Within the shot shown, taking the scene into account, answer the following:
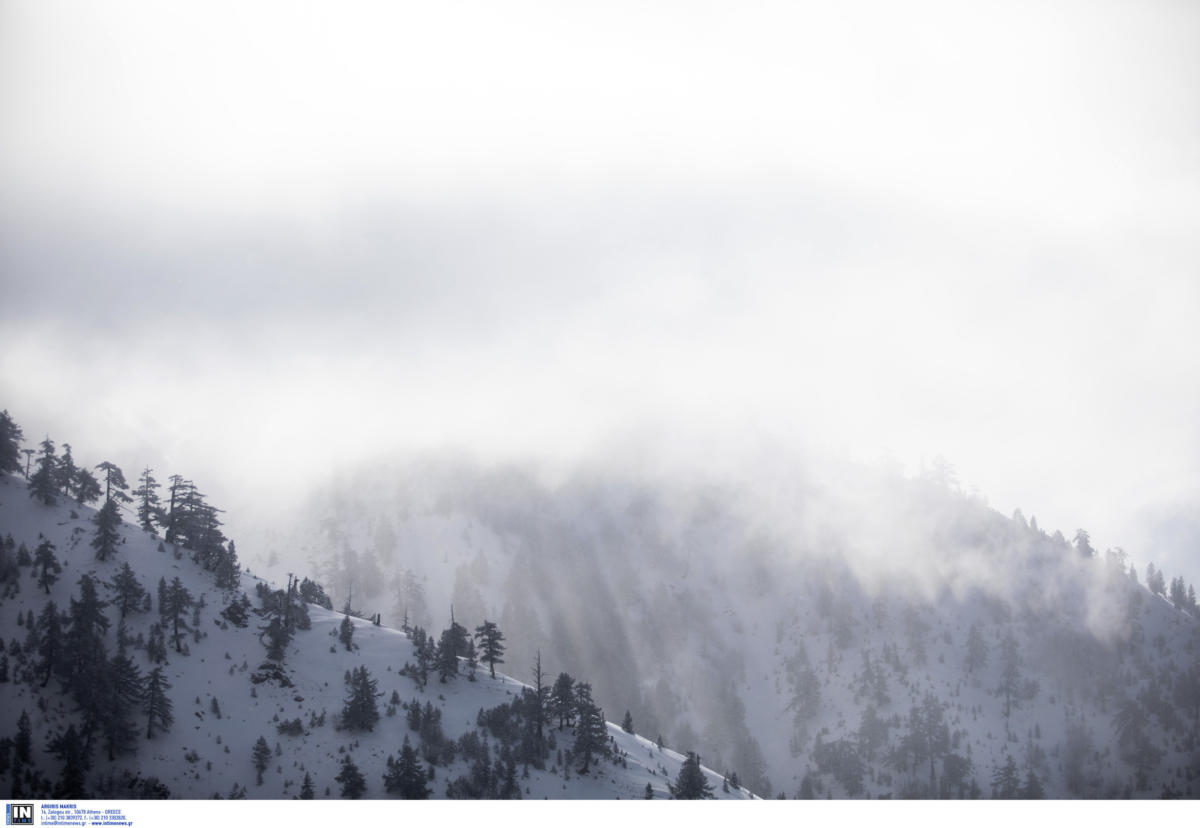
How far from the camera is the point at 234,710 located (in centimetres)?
9781

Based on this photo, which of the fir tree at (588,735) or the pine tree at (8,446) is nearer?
the fir tree at (588,735)

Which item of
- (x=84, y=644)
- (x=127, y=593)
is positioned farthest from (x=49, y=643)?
(x=127, y=593)

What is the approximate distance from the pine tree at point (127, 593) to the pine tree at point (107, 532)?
5820mm

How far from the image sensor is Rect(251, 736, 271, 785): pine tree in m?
90.2

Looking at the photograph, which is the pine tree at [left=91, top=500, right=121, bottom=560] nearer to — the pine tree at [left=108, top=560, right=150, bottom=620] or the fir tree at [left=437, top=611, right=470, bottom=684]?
the pine tree at [left=108, top=560, right=150, bottom=620]

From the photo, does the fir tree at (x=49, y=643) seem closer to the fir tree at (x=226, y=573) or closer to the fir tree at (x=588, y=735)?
the fir tree at (x=226, y=573)

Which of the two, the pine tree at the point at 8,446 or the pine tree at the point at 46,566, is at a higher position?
the pine tree at the point at 8,446

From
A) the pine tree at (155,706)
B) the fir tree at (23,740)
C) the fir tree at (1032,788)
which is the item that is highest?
the pine tree at (155,706)

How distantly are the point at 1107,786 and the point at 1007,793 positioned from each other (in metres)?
27.9

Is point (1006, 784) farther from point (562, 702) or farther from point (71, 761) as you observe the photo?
point (71, 761)

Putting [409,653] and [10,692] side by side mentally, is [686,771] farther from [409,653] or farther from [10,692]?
[10,692]

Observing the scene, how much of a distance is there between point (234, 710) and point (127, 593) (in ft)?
63.3

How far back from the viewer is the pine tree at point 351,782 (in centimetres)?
8875

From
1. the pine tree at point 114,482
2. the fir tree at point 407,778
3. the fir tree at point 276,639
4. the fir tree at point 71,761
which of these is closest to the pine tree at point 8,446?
the pine tree at point 114,482
